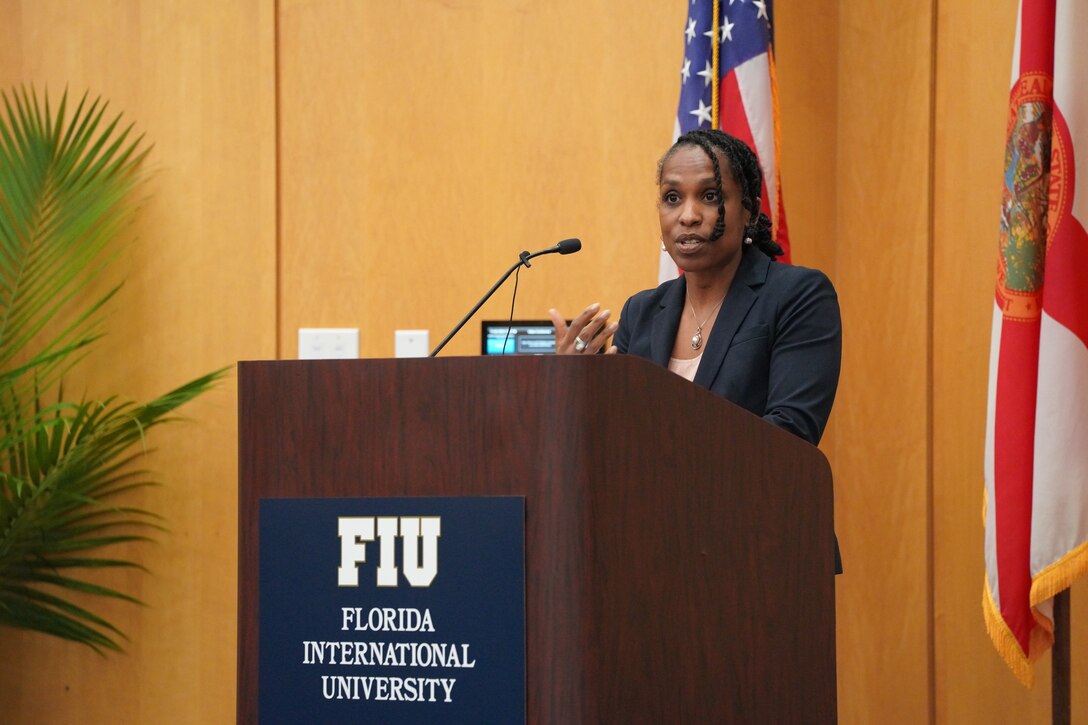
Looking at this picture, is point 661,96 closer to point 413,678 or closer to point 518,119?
point 518,119

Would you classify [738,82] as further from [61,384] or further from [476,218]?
[61,384]

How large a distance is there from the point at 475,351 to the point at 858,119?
1443mm

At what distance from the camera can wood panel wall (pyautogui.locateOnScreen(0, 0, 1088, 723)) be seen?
363 centimetres

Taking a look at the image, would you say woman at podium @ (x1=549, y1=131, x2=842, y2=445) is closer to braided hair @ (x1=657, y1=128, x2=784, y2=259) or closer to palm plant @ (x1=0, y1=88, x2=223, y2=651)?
braided hair @ (x1=657, y1=128, x2=784, y2=259)

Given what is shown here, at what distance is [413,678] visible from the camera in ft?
5.30

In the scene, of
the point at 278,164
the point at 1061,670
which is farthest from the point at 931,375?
the point at 278,164

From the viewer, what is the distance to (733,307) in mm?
2348

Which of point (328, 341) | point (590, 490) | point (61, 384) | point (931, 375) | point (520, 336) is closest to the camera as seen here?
point (590, 490)

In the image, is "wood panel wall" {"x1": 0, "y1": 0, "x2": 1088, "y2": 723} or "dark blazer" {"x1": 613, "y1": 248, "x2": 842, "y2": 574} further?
"wood panel wall" {"x1": 0, "y1": 0, "x2": 1088, "y2": 723}

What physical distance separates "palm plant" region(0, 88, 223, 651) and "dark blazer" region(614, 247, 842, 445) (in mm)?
2085

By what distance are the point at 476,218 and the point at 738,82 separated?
1.00 m

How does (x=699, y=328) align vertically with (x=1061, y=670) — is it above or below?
above

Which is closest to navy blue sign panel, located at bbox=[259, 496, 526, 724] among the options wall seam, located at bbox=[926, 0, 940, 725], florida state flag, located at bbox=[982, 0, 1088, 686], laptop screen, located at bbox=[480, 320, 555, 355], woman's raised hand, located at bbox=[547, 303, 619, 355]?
woman's raised hand, located at bbox=[547, 303, 619, 355]

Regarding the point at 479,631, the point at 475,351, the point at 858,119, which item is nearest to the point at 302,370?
the point at 479,631
